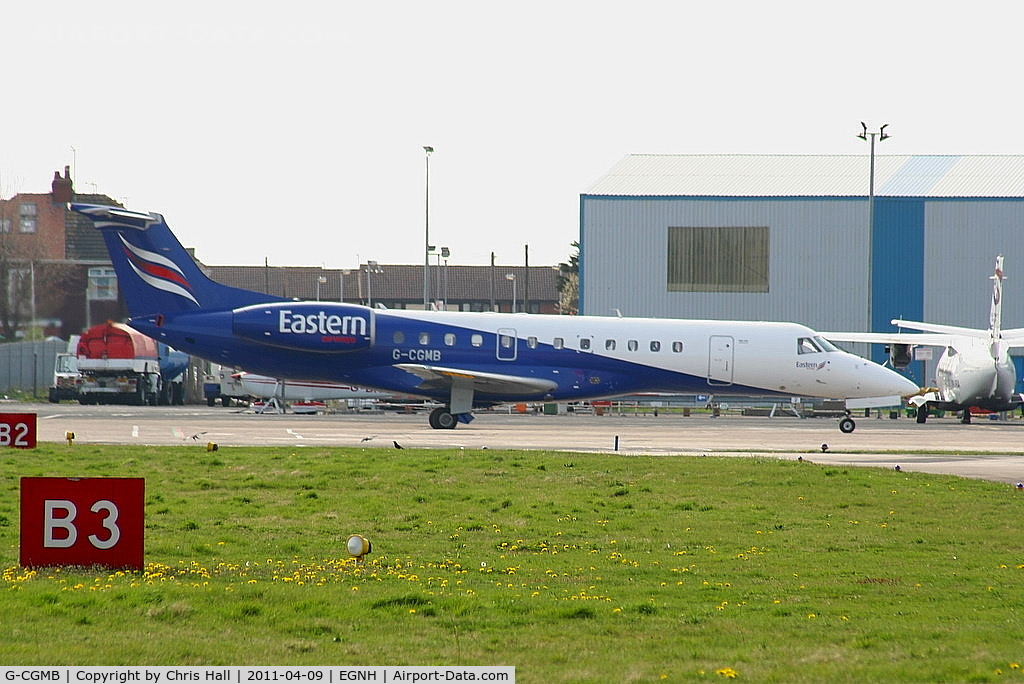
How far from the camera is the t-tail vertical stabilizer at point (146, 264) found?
3441cm

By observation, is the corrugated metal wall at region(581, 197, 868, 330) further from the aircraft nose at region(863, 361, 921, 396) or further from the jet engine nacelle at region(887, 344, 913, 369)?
the aircraft nose at region(863, 361, 921, 396)

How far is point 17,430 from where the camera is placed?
16.9 m

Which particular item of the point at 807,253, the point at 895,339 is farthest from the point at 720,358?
the point at 807,253

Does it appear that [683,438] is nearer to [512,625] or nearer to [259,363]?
[259,363]

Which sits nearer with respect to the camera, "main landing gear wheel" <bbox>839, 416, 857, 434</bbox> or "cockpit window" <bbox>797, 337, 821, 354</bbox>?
"cockpit window" <bbox>797, 337, 821, 354</bbox>

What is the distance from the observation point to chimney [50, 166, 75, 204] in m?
37.2

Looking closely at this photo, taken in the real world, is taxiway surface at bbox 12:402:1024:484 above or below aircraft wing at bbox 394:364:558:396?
below

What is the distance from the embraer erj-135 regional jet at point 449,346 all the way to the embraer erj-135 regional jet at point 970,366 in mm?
10824

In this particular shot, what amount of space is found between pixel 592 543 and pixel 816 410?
37.9 m

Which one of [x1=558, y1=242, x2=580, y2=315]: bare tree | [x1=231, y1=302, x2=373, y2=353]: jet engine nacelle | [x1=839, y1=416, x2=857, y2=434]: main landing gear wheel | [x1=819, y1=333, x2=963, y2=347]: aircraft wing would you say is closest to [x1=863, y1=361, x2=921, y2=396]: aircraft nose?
[x1=839, y1=416, x2=857, y2=434]: main landing gear wheel

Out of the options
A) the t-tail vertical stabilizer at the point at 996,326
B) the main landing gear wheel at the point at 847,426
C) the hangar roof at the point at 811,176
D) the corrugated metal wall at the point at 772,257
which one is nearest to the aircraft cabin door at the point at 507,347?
the main landing gear wheel at the point at 847,426

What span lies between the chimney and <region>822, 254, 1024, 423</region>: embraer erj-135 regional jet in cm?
2776

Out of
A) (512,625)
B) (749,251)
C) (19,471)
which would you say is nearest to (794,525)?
(512,625)

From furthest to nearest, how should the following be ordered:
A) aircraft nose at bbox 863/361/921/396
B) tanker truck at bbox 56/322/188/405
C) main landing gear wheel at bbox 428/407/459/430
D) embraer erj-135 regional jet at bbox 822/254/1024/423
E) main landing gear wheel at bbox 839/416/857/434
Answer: tanker truck at bbox 56/322/188/405
embraer erj-135 regional jet at bbox 822/254/1024/423
main landing gear wheel at bbox 839/416/857/434
aircraft nose at bbox 863/361/921/396
main landing gear wheel at bbox 428/407/459/430
